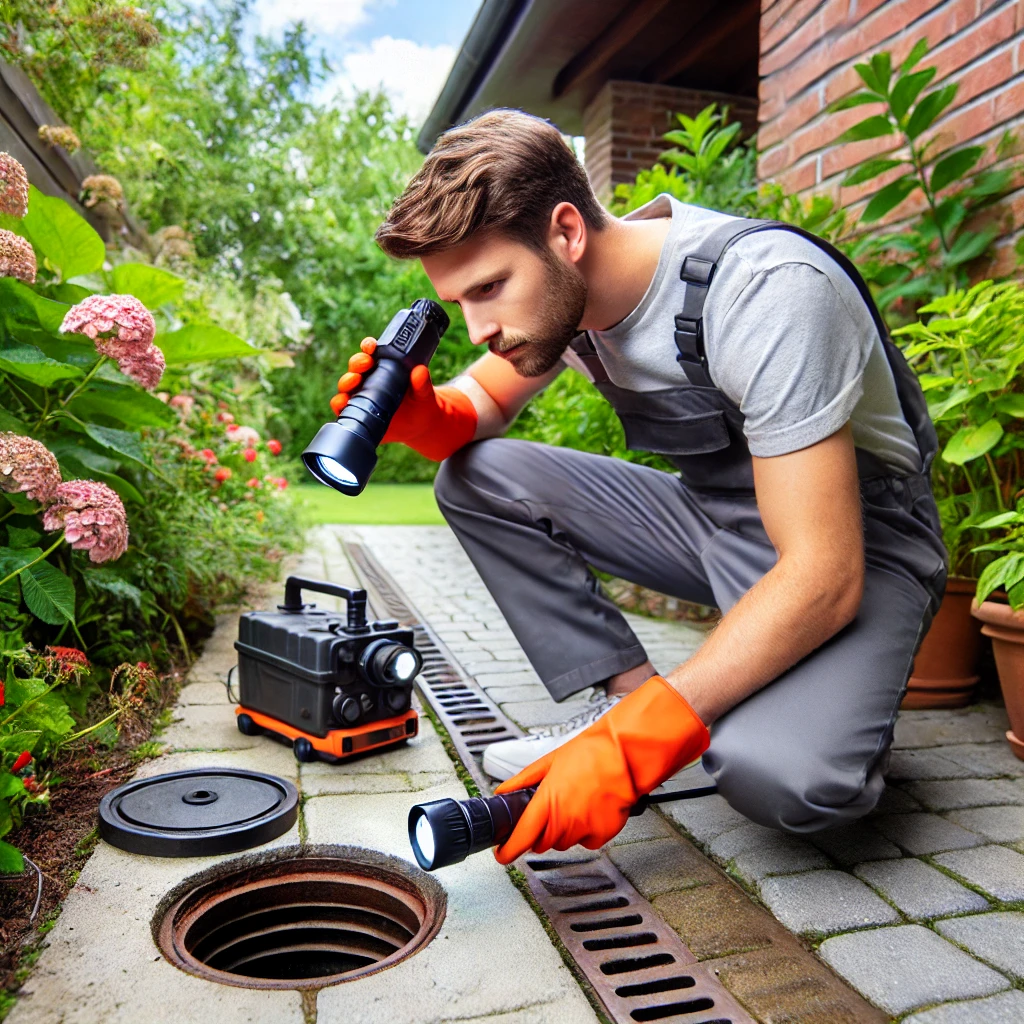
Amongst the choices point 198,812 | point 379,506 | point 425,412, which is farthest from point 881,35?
point 379,506

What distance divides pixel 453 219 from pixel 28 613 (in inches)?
53.7

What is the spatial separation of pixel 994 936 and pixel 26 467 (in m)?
1.91

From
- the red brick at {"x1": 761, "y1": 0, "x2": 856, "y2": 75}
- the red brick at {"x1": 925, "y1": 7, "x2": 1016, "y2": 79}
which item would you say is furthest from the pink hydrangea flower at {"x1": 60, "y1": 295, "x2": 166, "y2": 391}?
the red brick at {"x1": 761, "y1": 0, "x2": 856, "y2": 75}

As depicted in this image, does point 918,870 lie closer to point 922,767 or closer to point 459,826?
point 922,767

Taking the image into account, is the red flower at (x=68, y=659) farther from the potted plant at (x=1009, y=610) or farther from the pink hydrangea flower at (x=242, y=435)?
the pink hydrangea flower at (x=242, y=435)

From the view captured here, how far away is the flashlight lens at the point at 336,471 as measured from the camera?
156cm

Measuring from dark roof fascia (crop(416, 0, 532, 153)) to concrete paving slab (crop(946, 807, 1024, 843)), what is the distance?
186 inches

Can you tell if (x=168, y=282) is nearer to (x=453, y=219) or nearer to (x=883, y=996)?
(x=453, y=219)

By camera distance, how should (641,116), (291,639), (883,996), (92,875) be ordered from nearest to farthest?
(883,996), (92,875), (291,639), (641,116)

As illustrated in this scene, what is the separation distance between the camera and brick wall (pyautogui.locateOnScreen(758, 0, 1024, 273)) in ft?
8.30

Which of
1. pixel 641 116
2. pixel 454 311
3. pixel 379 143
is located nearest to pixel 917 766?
pixel 641 116

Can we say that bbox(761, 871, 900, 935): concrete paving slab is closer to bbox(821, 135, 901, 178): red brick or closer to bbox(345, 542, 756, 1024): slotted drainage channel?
bbox(345, 542, 756, 1024): slotted drainage channel

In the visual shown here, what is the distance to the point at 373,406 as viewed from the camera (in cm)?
168

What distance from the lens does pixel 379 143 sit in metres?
18.8
